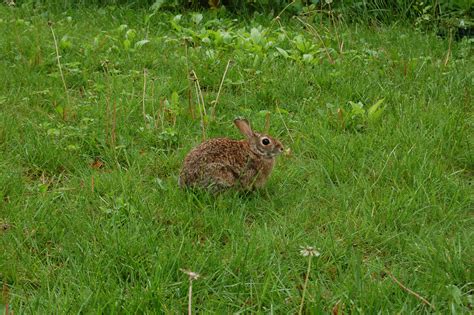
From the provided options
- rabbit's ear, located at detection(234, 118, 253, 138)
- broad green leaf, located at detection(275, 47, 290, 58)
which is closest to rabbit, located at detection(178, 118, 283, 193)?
rabbit's ear, located at detection(234, 118, 253, 138)

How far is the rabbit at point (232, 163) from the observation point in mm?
4688

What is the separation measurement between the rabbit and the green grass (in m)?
0.10

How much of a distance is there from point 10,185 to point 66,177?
16.5 inches

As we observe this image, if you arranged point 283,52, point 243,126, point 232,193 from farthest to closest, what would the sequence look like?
point 283,52 < point 243,126 < point 232,193

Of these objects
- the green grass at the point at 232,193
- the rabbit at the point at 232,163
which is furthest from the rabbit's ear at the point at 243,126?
the green grass at the point at 232,193

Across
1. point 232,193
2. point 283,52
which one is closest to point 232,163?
point 232,193

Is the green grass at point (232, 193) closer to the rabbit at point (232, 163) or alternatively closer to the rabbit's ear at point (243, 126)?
the rabbit at point (232, 163)

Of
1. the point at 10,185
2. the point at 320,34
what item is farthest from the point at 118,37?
the point at 10,185

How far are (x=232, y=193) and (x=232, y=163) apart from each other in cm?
20

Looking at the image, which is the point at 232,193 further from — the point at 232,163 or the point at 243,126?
the point at 243,126

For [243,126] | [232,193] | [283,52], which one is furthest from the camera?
[283,52]

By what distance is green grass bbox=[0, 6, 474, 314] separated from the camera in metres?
3.80

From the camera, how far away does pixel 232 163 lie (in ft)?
15.9

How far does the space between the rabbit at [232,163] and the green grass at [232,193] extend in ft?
0.31
